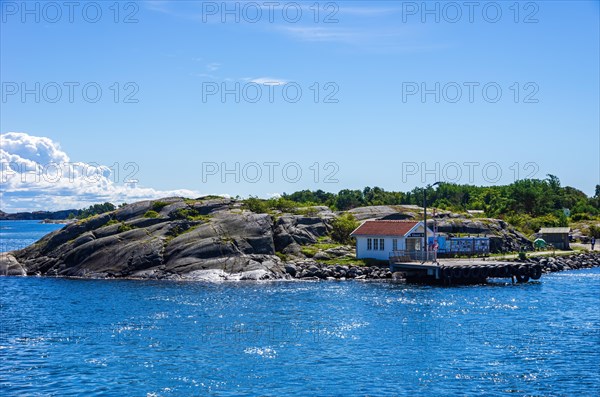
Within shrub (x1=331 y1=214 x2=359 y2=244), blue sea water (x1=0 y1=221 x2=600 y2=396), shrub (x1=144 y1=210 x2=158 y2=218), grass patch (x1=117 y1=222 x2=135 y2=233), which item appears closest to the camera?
blue sea water (x1=0 y1=221 x2=600 y2=396)

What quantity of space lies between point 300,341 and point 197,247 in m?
41.7

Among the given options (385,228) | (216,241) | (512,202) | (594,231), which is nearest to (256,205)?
(216,241)

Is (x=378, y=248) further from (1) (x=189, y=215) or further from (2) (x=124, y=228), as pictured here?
(2) (x=124, y=228)

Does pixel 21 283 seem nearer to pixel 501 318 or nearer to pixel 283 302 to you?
pixel 283 302

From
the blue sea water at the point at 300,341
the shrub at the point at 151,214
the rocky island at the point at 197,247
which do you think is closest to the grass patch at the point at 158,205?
the rocky island at the point at 197,247

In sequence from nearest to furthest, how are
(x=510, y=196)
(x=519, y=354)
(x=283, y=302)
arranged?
(x=519, y=354) < (x=283, y=302) < (x=510, y=196)

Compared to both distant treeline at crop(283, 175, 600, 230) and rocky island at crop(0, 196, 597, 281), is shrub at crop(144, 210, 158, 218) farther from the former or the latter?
distant treeline at crop(283, 175, 600, 230)

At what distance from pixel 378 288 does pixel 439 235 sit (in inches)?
1061

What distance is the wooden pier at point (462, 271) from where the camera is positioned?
259ft

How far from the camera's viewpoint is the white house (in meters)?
87.0

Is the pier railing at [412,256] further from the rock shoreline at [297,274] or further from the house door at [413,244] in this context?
the house door at [413,244]

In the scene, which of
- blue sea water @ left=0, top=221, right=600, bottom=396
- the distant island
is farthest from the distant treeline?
blue sea water @ left=0, top=221, right=600, bottom=396

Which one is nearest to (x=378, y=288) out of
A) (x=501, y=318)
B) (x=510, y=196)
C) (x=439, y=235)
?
(x=501, y=318)

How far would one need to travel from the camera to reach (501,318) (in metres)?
56.6
